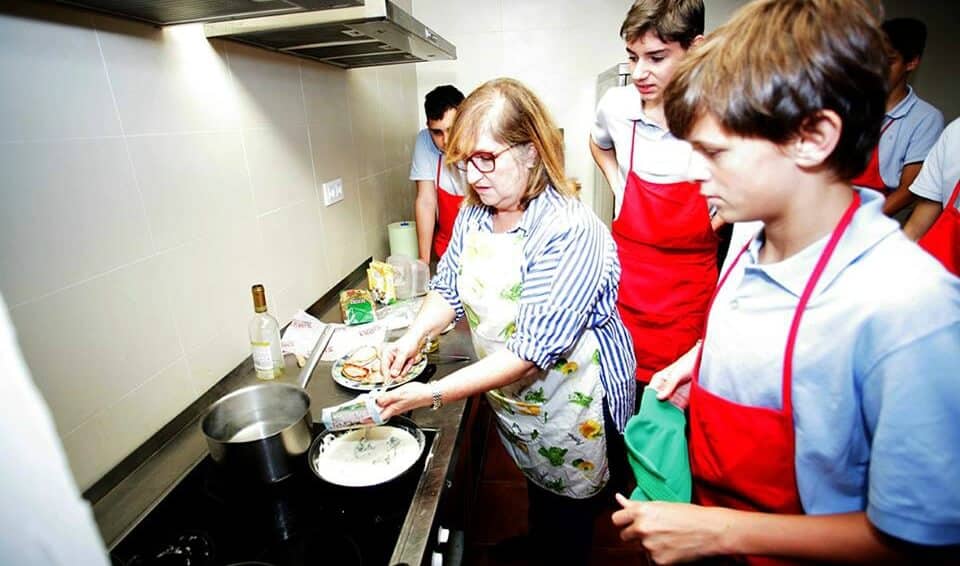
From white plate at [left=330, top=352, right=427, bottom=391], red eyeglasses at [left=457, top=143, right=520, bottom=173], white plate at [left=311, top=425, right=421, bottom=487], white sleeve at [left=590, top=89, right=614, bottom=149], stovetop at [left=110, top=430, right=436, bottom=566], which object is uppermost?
white sleeve at [left=590, top=89, right=614, bottom=149]

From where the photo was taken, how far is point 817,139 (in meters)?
0.52

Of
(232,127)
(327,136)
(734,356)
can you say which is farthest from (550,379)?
(327,136)

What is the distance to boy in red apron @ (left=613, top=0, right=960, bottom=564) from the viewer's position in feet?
1.57

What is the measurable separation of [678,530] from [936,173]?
4.38 ft

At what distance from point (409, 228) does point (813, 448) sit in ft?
6.12

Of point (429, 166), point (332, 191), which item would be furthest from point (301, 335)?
point (429, 166)

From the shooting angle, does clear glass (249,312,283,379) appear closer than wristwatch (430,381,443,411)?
No

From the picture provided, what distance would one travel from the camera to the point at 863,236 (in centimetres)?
53

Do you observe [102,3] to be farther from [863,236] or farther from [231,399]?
[863,236]

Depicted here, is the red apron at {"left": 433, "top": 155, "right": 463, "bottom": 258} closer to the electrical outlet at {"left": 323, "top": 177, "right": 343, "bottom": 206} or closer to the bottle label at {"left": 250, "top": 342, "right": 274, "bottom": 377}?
the electrical outlet at {"left": 323, "top": 177, "right": 343, "bottom": 206}

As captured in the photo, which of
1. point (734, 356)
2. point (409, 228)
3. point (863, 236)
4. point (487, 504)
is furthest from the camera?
point (409, 228)

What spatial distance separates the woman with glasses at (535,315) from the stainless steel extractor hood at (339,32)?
0.34 m

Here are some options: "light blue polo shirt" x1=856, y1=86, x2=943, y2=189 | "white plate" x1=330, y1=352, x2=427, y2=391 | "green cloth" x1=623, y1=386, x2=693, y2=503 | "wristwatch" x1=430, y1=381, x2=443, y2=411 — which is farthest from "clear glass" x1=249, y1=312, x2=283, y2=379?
"light blue polo shirt" x1=856, y1=86, x2=943, y2=189

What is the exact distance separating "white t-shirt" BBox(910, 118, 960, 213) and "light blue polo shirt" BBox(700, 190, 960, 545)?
1.00 metres
